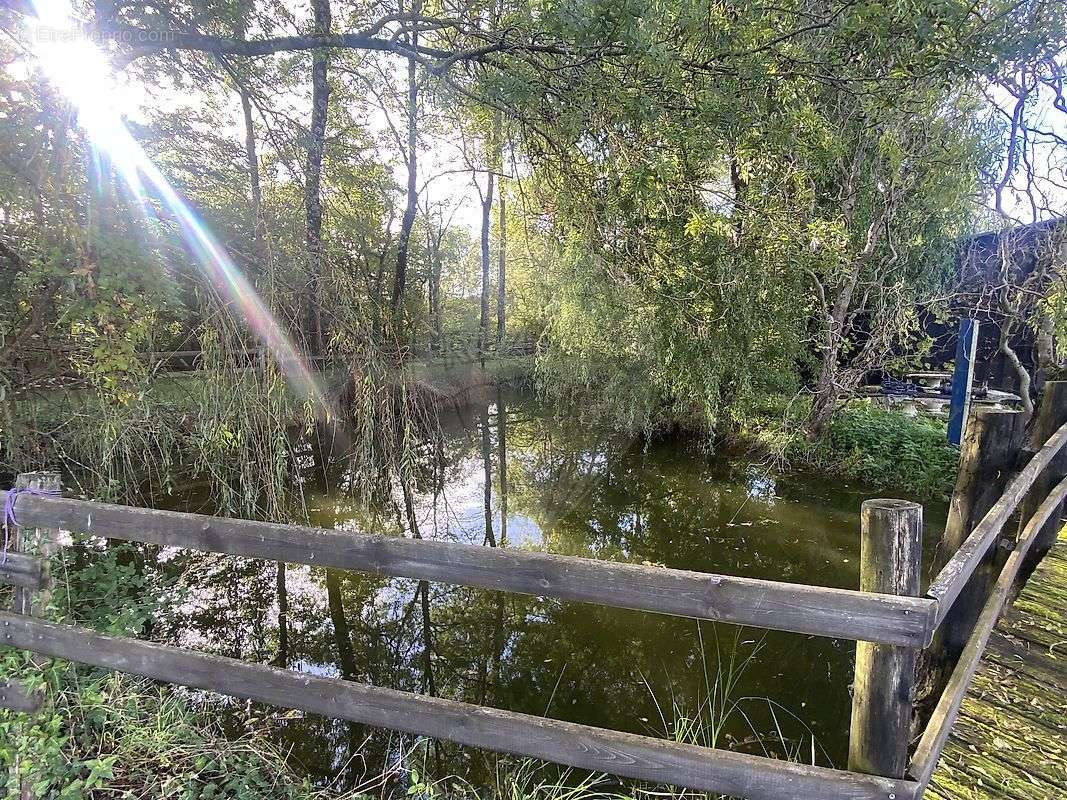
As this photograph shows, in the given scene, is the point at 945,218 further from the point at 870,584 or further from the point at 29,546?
the point at 29,546

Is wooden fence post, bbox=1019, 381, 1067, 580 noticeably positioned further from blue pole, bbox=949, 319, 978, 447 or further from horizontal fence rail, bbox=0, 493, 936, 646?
horizontal fence rail, bbox=0, 493, 936, 646

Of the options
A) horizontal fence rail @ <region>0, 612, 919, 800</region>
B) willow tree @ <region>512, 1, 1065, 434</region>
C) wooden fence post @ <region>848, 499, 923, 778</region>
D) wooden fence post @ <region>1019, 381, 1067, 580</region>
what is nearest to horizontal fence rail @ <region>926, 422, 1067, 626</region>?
wooden fence post @ <region>848, 499, 923, 778</region>

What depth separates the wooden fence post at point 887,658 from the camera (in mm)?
1483

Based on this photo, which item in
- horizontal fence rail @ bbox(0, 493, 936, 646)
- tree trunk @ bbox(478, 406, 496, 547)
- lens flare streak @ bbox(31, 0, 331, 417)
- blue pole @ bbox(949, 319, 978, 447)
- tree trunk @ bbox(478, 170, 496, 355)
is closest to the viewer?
horizontal fence rail @ bbox(0, 493, 936, 646)

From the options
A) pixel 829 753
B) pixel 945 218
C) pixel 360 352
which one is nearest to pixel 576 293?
pixel 945 218

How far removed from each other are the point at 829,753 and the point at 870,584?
2822 millimetres

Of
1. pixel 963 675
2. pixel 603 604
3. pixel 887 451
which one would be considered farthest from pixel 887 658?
pixel 887 451

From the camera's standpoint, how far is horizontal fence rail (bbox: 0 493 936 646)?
1458 mm

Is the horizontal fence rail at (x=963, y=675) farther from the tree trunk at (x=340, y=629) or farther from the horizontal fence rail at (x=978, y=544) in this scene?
the tree trunk at (x=340, y=629)

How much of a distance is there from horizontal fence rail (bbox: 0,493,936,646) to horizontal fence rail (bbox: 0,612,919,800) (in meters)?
0.40

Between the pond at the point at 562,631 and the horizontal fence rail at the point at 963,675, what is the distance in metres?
1.06

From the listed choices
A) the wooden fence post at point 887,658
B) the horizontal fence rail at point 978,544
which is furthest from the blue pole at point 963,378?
the wooden fence post at point 887,658

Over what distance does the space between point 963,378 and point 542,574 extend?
6622mm

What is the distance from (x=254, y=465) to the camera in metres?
3.64
